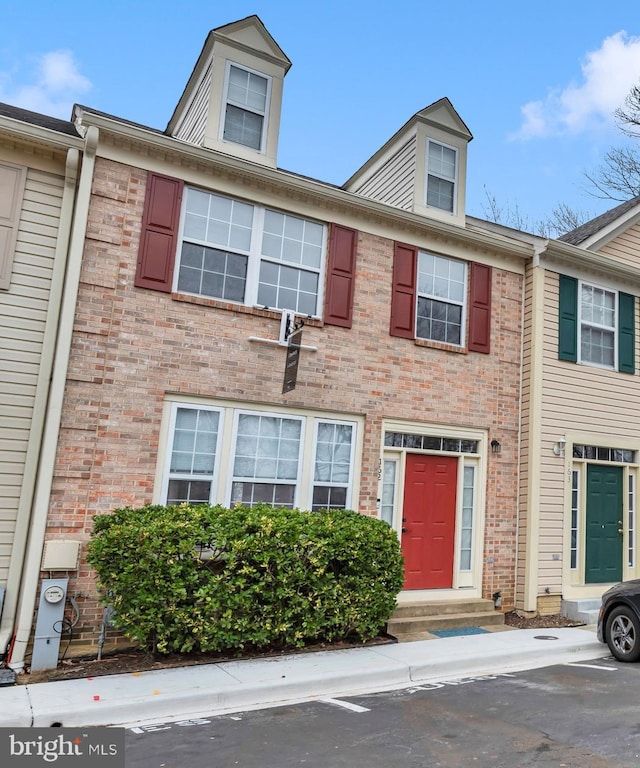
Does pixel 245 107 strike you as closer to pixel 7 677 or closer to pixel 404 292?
pixel 404 292

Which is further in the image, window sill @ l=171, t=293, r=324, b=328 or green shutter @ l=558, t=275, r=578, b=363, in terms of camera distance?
green shutter @ l=558, t=275, r=578, b=363

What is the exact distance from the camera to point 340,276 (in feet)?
27.8

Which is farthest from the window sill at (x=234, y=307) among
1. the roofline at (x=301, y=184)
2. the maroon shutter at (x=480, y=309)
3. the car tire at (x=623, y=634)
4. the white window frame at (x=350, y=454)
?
the car tire at (x=623, y=634)

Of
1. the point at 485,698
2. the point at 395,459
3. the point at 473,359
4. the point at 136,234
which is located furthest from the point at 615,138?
the point at 485,698

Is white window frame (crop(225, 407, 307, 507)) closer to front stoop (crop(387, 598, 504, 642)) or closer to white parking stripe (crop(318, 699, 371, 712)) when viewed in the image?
front stoop (crop(387, 598, 504, 642))

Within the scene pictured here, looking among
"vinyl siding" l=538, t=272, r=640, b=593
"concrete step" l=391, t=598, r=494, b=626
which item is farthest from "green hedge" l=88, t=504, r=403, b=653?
"vinyl siding" l=538, t=272, r=640, b=593

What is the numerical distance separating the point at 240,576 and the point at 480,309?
18.5ft

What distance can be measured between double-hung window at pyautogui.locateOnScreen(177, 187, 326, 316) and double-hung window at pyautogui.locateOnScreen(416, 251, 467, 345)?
5.65 ft

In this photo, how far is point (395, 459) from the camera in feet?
28.5

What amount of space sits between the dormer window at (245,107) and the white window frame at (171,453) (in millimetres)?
Result: 3685

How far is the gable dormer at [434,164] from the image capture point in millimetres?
9625

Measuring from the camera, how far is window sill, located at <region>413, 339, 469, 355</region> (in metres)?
8.98

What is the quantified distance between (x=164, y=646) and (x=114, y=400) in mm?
2730

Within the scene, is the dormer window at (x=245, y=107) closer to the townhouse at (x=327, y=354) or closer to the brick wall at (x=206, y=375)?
the townhouse at (x=327, y=354)
